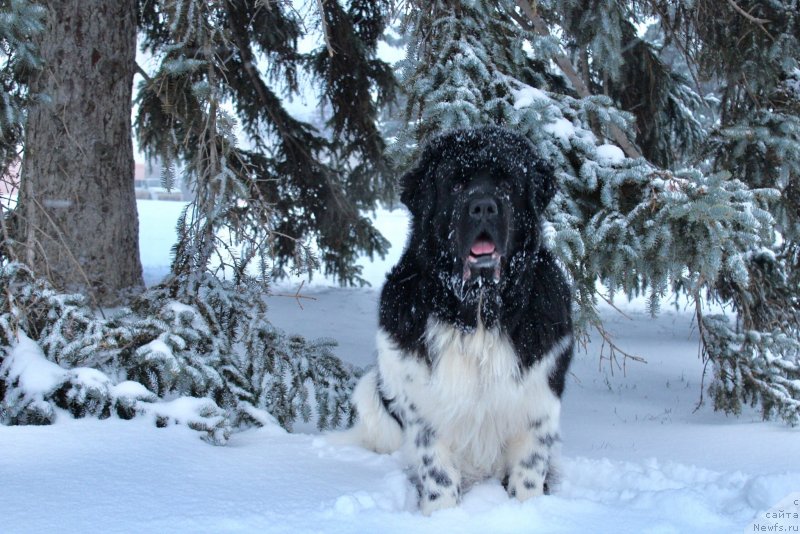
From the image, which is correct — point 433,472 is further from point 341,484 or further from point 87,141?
point 87,141

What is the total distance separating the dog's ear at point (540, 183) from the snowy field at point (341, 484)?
122 centimetres

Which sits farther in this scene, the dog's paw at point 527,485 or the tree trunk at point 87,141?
the tree trunk at point 87,141

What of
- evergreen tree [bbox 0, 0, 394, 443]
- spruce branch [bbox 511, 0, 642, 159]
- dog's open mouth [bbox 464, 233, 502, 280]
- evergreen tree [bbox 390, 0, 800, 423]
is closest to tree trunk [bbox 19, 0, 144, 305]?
evergreen tree [bbox 0, 0, 394, 443]

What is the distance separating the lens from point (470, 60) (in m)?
3.85

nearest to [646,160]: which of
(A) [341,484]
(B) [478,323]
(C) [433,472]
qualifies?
(B) [478,323]

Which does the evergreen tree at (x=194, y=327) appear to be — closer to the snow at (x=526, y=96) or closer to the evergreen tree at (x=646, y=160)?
the evergreen tree at (x=646, y=160)

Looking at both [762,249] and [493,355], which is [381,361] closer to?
[493,355]

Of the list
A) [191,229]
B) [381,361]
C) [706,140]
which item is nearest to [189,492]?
[381,361]

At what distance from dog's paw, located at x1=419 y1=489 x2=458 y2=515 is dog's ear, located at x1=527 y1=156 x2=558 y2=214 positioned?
1.24 metres

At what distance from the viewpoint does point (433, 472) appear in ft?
8.95

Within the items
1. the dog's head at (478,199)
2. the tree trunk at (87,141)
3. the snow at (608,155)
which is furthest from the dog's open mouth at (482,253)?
the tree trunk at (87,141)

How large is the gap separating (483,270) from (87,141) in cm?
331

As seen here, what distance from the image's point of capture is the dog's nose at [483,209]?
98.4 inches

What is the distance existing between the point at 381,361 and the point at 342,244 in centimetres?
502
